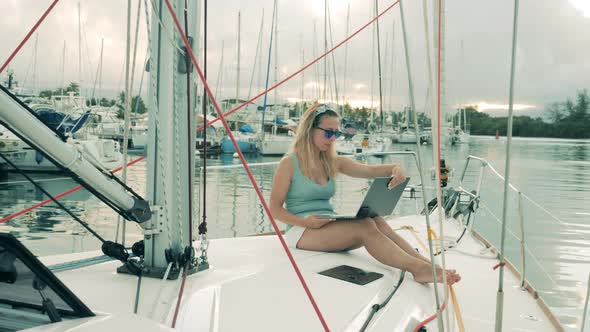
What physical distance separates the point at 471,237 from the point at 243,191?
401 inches

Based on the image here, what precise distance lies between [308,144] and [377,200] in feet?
1.91

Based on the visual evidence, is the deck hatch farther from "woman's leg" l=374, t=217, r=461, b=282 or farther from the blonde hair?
the blonde hair

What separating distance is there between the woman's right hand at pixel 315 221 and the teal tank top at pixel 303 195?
18 centimetres

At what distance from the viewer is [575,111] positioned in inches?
250

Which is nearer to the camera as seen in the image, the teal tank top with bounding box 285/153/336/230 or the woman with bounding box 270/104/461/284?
the woman with bounding box 270/104/461/284

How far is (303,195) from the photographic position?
115 inches

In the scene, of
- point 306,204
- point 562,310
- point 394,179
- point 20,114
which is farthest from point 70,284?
point 562,310

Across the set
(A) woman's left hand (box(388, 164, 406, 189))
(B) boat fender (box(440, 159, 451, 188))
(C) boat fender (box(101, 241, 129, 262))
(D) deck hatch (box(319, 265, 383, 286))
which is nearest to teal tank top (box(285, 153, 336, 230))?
(A) woman's left hand (box(388, 164, 406, 189))

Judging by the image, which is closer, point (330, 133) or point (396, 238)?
point (396, 238)

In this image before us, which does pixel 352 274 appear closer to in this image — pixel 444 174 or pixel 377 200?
pixel 377 200

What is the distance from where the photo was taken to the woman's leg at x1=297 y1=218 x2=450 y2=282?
235 cm

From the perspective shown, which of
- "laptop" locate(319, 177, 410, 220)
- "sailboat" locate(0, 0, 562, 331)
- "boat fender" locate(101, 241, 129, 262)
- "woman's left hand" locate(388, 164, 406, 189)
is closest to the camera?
"sailboat" locate(0, 0, 562, 331)

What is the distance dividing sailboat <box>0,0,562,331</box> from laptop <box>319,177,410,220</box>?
25cm

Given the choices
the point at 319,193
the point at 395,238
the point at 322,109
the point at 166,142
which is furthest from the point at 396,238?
the point at 166,142
